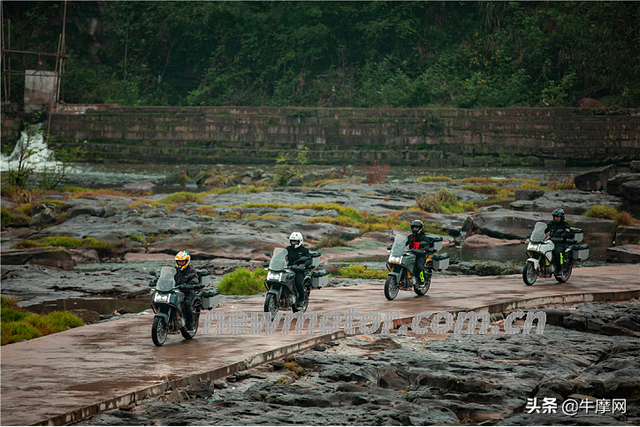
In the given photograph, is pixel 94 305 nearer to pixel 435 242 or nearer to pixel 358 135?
pixel 435 242

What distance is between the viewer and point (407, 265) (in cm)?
1074

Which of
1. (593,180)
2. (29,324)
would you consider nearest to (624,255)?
(29,324)

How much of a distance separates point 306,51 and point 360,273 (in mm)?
43412

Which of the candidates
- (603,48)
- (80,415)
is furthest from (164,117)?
(80,415)

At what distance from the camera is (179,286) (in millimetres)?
8023

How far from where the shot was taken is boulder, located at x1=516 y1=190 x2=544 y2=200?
89.0ft

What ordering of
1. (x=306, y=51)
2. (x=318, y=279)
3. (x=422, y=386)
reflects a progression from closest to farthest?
(x=422, y=386), (x=318, y=279), (x=306, y=51)

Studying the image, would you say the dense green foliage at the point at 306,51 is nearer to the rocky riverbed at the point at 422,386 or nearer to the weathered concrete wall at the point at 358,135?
the weathered concrete wall at the point at 358,135

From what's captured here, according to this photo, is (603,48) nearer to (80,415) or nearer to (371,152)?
(371,152)

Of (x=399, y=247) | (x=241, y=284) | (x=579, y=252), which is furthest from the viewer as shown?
(x=241, y=284)

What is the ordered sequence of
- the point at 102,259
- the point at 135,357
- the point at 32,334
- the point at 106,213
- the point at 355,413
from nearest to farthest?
the point at 355,413 < the point at 135,357 < the point at 32,334 < the point at 102,259 < the point at 106,213

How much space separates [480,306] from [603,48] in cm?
3822

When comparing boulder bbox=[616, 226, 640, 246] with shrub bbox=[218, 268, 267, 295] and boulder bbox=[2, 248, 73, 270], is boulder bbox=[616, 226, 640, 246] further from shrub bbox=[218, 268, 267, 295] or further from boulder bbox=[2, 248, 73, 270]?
boulder bbox=[2, 248, 73, 270]

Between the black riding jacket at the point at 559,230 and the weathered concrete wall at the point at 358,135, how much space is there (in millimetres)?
30387
